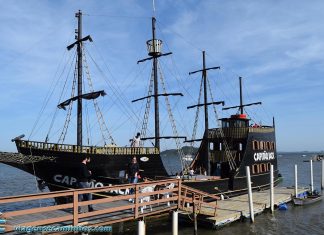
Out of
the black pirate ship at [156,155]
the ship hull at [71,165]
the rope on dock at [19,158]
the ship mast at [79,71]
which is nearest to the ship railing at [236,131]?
the black pirate ship at [156,155]

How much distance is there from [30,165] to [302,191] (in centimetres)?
2080

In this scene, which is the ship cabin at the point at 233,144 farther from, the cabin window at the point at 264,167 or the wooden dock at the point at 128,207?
the wooden dock at the point at 128,207

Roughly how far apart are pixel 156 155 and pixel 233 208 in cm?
532

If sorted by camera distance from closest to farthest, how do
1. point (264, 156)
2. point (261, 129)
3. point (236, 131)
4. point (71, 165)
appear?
point (71, 165) < point (236, 131) < point (261, 129) < point (264, 156)

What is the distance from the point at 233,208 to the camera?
21.4 meters

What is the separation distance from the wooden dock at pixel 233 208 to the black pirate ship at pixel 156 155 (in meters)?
1.53

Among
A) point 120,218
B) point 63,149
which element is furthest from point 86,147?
point 120,218

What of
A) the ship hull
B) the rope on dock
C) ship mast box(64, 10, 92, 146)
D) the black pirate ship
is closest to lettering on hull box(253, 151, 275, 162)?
the black pirate ship

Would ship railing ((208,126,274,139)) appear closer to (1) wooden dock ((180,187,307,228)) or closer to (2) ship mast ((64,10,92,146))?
(1) wooden dock ((180,187,307,228))

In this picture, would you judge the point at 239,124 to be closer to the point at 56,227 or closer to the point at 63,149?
the point at 63,149

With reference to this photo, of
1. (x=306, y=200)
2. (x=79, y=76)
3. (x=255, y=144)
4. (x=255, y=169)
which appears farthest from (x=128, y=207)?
(x=255, y=169)

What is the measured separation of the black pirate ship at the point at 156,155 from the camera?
18859mm

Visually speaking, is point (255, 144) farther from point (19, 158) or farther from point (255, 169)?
point (19, 158)

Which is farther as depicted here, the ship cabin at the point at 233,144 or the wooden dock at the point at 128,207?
the ship cabin at the point at 233,144
